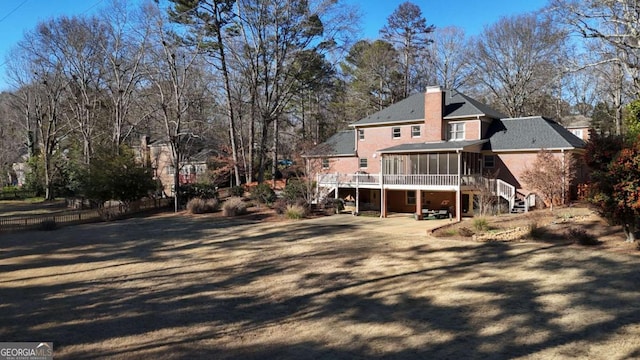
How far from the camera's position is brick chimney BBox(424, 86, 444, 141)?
92.8ft

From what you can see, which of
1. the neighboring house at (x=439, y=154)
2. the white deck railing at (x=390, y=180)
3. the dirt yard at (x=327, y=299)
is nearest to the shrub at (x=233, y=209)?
the neighboring house at (x=439, y=154)

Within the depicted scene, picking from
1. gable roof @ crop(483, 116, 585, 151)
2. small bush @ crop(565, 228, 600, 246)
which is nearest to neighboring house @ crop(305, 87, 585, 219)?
gable roof @ crop(483, 116, 585, 151)

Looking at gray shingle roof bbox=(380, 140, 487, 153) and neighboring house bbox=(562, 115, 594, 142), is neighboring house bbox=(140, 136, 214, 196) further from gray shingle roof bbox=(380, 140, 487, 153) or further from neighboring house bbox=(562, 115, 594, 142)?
neighboring house bbox=(562, 115, 594, 142)

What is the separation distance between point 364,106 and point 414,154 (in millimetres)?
19391

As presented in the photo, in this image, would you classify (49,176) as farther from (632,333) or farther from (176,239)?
(632,333)

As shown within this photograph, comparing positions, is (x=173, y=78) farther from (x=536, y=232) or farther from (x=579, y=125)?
(x=579, y=125)

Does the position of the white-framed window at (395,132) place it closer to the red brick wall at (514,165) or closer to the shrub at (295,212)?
the red brick wall at (514,165)

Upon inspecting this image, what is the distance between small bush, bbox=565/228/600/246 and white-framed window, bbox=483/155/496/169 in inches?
510

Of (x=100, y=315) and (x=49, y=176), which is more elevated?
(x=49, y=176)

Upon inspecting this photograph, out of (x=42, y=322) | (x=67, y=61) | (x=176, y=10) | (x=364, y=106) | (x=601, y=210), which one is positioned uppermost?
(x=176, y=10)

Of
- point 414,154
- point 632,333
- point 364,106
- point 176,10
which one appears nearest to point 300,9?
point 176,10

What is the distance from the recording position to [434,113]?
28484 millimetres

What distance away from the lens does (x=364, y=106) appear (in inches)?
1767

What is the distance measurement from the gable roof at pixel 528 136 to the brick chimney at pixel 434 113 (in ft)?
10.9
